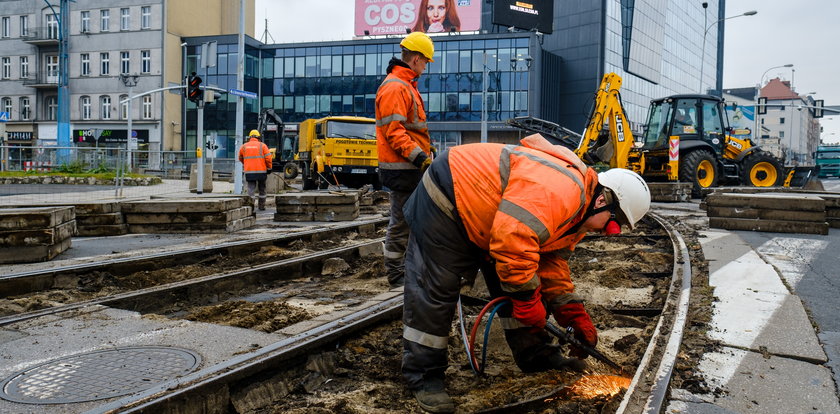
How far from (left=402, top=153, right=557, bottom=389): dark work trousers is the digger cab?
1711 centimetres

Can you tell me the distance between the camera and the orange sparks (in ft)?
10.8

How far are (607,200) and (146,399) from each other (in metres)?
2.37

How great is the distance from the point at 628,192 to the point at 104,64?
180 feet

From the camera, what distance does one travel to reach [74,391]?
3.11 m

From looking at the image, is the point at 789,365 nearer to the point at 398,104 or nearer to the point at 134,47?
the point at 398,104

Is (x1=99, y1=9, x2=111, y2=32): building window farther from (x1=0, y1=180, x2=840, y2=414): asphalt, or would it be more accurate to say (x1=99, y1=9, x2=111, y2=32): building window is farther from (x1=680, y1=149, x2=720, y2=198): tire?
(x1=0, y1=180, x2=840, y2=414): asphalt

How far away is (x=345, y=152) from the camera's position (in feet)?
69.2

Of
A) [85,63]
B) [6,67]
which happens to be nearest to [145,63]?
[85,63]

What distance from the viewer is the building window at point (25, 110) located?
51581 millimetres

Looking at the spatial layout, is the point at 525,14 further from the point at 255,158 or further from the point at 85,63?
the point at 255,158

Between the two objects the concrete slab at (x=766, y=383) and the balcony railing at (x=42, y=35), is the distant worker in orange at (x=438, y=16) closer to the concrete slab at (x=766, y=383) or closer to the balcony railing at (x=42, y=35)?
the balcony railing at (x=42, y=35)

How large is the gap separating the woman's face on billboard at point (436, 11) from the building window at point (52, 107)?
100.0ft

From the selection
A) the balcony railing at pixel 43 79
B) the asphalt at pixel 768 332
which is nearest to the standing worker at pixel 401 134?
the asphalt at pixel 768 332

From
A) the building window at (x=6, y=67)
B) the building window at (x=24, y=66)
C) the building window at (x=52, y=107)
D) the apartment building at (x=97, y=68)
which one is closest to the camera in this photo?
the apartment building at (x=97, y=68)
